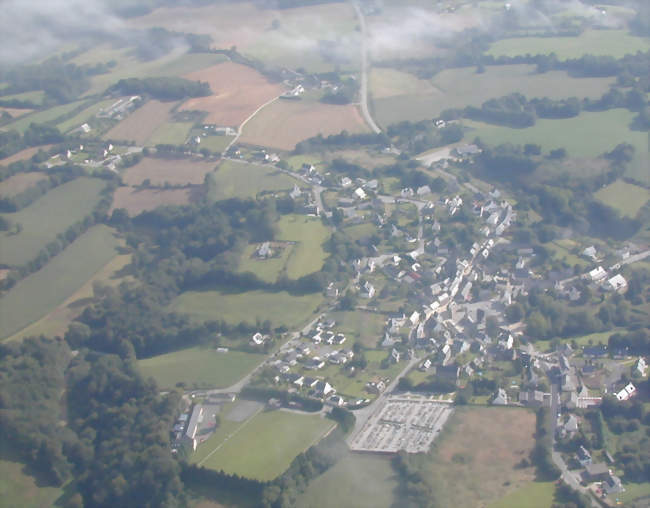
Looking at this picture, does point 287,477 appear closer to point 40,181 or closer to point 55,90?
point 40,181

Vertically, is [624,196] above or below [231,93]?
below

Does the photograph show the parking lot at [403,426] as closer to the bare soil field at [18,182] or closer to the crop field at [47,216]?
the crop field at [47,216]

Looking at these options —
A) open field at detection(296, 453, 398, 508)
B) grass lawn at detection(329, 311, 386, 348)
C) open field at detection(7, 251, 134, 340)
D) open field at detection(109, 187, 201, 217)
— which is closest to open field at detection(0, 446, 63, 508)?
open field at detection(7, 251, 134, 340)

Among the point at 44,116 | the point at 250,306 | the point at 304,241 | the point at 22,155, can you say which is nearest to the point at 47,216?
the point at 22,155

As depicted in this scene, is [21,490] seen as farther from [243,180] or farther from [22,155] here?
[22,155]

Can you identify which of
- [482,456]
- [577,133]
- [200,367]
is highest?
[577,133]

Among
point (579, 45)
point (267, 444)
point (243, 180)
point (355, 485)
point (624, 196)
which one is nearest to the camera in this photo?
point (355, 485)

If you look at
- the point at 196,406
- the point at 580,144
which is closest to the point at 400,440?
the point at 196,406

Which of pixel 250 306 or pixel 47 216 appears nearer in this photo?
pixel 250 306
